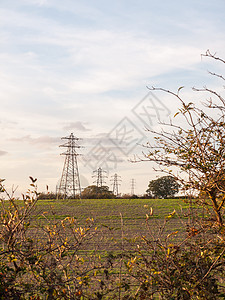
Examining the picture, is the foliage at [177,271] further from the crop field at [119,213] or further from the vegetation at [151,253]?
the crop field at [119,213]

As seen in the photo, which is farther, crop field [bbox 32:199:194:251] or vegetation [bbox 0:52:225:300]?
crop field [bbox 32:199:194:251]

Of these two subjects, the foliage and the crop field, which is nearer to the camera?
the foliage

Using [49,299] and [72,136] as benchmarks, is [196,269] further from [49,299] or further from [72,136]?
[72,136]

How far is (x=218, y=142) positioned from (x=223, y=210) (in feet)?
3.14

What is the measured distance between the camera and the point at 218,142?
15.6 ft

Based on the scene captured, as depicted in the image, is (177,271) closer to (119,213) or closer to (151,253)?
(151,253)

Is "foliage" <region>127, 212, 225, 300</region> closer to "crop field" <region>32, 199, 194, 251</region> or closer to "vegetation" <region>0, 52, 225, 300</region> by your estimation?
"vegetation" <region>0, 52, 225, 300</region>

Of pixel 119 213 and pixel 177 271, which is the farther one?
pixel 119 213

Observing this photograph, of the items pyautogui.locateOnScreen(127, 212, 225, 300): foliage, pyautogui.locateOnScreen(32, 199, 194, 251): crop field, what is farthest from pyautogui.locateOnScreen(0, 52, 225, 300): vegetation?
pyautogui.locateOnScreen(32, 199, 194, 251): crop field

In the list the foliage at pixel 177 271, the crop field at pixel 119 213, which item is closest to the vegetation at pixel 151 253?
the foliage at pixel 177 271

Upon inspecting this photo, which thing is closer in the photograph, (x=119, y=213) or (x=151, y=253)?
(x=151, y=253)

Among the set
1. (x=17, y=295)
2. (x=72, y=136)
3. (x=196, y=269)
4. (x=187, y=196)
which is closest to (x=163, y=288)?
(x=196, y=269)

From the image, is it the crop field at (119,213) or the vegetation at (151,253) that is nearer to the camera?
the vegetation at (151,253)

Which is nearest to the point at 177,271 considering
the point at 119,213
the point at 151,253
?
the point at 151,253
